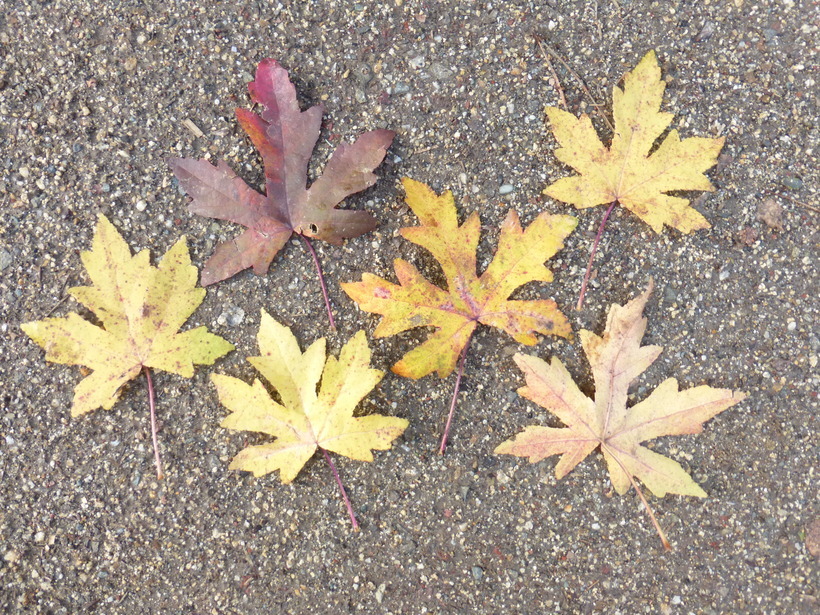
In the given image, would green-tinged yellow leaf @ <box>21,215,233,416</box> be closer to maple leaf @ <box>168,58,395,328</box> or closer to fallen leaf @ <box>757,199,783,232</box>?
maple leaf @ <box>168,58,395,328</box>

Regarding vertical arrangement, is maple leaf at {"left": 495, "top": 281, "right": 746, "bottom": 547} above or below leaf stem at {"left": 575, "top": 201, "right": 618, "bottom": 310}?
below

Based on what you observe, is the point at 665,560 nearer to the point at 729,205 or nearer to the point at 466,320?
the point at 466,320

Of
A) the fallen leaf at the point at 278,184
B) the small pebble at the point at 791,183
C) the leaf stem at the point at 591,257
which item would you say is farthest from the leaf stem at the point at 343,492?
the small pebble at the point at 791,183

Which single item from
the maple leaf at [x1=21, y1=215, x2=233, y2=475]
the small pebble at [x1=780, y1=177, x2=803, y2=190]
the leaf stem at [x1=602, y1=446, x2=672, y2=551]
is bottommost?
the leaf stem at [x1=602, y1=446, x2=672, y2=551]

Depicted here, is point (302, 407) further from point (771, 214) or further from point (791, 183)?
point (791, 183)

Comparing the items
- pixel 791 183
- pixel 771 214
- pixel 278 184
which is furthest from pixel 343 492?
pixel 791 183

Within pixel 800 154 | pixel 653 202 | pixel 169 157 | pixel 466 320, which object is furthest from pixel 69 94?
pixel 800 154

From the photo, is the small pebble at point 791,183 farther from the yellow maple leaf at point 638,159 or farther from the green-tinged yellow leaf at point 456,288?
the green-tinged yellow leaf at point 456,288

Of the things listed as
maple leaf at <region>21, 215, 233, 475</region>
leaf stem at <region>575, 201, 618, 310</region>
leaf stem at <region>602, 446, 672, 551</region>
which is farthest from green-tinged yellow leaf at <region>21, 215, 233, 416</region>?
leaf stem at <region>602, 446, 672, 551</region>
